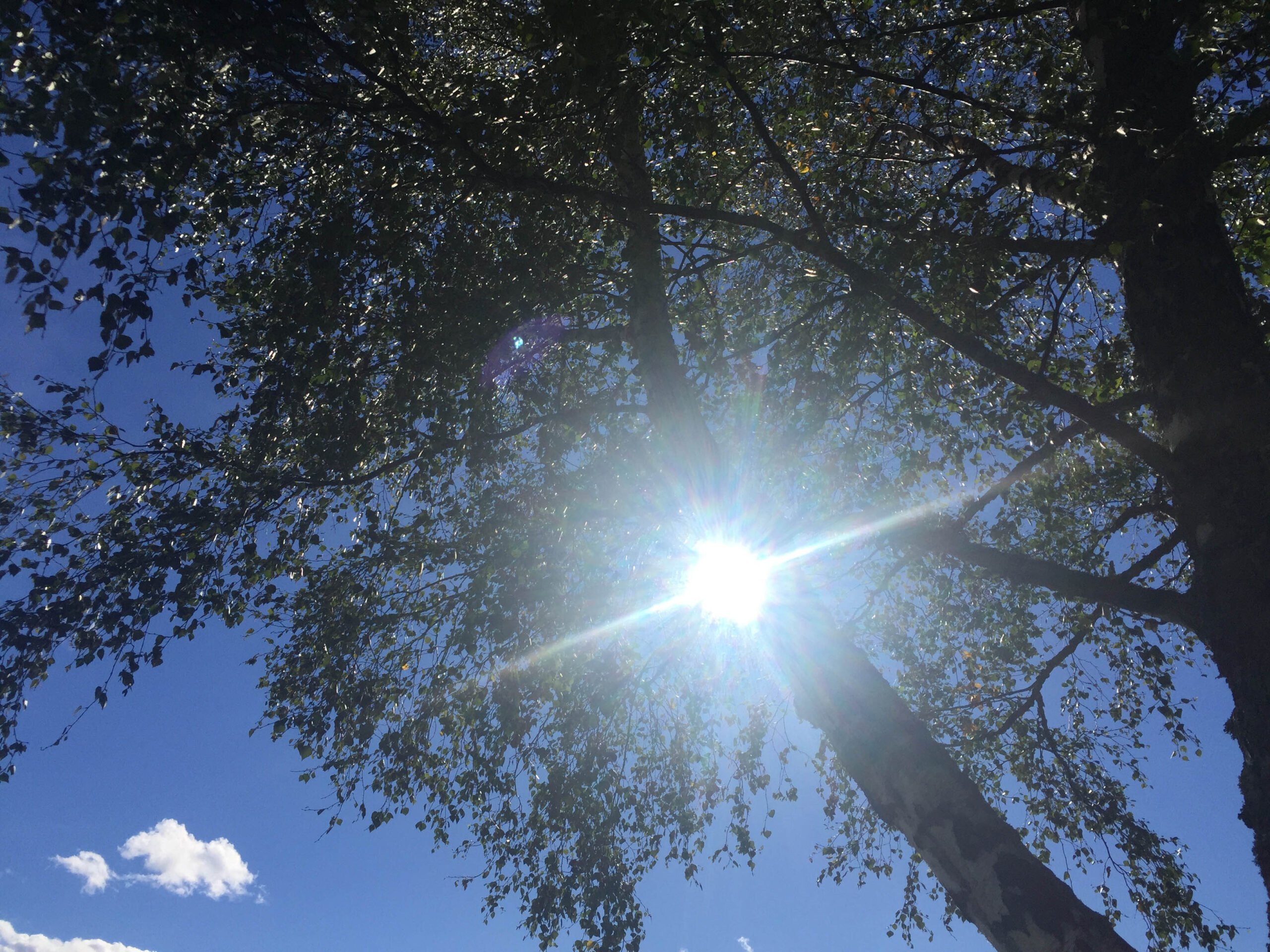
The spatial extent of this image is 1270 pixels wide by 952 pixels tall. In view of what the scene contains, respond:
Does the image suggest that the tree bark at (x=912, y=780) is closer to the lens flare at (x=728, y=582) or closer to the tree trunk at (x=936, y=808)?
the tree trunk at (x=936, y=808)

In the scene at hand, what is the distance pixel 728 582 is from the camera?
750cm

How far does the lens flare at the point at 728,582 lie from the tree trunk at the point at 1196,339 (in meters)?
3.19

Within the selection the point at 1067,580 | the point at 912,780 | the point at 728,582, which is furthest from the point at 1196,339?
the point at 728,582

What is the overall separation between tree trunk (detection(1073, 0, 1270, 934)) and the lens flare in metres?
3.19

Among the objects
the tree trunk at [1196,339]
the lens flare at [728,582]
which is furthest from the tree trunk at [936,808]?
the tree trunk at [1196,339]

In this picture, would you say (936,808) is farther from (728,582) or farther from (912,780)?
(728,582)

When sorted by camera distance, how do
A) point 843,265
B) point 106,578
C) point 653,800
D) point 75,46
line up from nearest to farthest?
point 75,46, point 843,265, point 106,578, point 653,800

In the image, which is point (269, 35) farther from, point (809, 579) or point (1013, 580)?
Answer: point (1013, 580)

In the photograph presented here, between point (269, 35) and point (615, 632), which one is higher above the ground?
point (269, 35)

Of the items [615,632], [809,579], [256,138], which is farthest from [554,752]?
[256,138]

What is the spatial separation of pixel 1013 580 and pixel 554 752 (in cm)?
491

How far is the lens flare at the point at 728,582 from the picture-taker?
6824 millimetres

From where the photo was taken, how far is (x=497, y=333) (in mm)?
7281

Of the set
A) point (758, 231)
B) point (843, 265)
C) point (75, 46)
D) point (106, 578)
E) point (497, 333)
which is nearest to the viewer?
point (75, 46)
